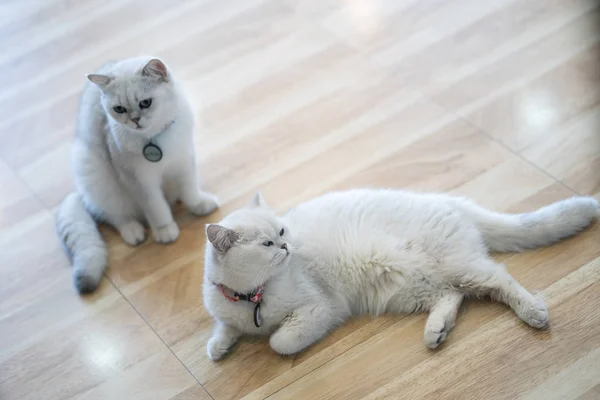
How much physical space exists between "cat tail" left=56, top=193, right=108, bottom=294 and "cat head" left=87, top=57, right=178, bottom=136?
1.37 feet

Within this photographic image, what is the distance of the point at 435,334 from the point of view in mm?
1890

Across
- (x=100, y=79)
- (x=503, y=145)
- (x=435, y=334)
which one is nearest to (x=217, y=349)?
(x=435, y=334)

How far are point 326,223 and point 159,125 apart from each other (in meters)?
0.60

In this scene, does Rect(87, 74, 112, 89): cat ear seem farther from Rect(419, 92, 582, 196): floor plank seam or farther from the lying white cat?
Rect(419, 92, 582, 196): floor plank seam

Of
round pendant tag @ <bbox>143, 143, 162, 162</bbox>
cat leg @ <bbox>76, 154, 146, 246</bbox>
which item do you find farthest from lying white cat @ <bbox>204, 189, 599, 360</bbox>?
cat leg @ <bbox>76, 154, 146, 246</bbox>

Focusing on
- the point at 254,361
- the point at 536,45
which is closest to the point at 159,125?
the point at 254,361

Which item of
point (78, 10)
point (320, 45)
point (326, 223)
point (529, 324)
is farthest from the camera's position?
point (78, 10)

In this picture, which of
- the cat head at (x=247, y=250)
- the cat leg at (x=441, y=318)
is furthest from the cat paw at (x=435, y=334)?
the cat head at (x=247, y=250)

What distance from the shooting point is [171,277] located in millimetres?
2309

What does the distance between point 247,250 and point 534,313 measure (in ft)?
2.53

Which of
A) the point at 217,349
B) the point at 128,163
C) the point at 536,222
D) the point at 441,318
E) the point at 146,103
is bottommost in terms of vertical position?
the point at 217,349

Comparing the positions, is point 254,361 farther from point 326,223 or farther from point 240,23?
point 240,23

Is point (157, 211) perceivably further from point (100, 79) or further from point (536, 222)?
point (536, 222)

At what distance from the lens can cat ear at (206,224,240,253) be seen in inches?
70.1
